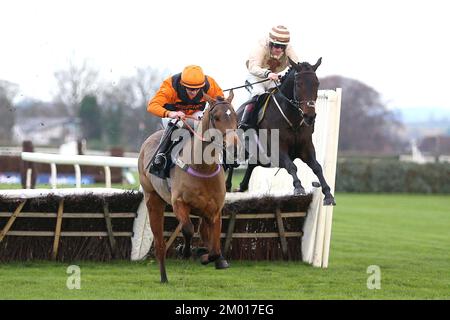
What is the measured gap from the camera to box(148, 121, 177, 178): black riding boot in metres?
9.11

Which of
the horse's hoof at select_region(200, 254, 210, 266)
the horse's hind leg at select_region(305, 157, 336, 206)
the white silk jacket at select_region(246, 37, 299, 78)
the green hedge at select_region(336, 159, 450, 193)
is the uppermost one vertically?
the white silk jacket at select_region(246, 37, 299, 78)

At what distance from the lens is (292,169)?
33.9 feet

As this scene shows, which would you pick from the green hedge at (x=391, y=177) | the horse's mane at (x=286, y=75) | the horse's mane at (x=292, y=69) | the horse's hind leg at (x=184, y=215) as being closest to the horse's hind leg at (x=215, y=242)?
the horse's hind leg at (x=184, y=215)

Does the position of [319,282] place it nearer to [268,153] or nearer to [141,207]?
[268,153]

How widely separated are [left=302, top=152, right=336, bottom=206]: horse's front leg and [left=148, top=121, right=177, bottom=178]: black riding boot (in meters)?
1.88

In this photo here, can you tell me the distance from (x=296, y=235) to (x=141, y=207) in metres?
2.02

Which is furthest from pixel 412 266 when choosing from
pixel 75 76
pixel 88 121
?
pixel 88 121

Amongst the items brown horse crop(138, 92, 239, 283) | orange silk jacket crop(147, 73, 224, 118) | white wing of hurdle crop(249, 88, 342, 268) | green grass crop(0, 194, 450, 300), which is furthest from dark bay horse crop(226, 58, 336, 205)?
brown horse crop(138, 92, 239, 283)

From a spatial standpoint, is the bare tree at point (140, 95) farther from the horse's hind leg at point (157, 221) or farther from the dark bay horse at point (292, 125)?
the horse's hind leg at point (157, 221)

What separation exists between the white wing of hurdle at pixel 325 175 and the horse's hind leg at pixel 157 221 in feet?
7.18

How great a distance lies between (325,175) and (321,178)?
839mm

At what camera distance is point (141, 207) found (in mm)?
11148

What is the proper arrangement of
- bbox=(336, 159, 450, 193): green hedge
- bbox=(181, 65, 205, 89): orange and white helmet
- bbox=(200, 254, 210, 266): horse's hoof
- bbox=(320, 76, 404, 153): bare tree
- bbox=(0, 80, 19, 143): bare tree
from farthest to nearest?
bbox=(320, 76, 404, 153): bare tree → bbox=(336, 159, 450, 193): green hedge → bbox=(0, 80, 19, 143): bare tree → bbox=(181, 65, 205, 89): orange and white helmet → bbox=(200, 254, 210, 266): horse's hoof

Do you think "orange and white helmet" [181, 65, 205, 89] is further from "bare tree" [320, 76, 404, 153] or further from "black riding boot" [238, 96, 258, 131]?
"bare tree" [320, 76, 404, 153]
